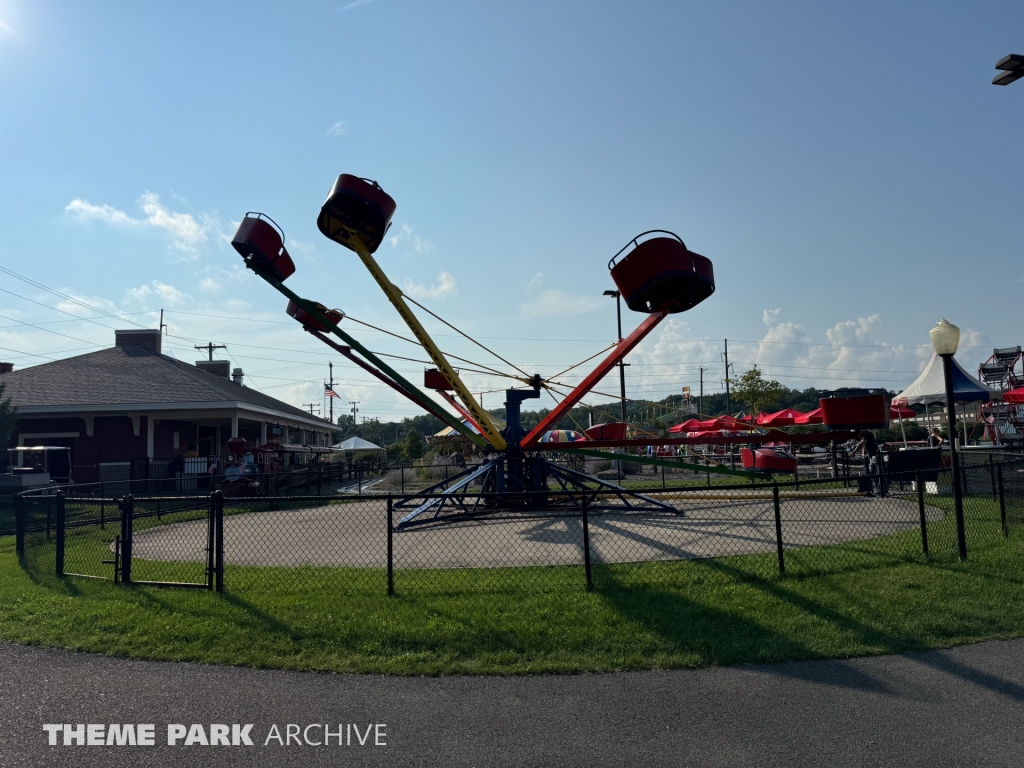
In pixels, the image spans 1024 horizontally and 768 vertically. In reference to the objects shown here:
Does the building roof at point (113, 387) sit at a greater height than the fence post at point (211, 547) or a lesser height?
greater

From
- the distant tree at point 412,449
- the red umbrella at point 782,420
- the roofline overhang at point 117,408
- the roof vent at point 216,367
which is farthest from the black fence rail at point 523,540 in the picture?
the distant tree at point 412,449

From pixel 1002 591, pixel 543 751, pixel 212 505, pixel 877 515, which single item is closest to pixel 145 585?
pixel 212 505

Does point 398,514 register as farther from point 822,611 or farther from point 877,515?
point 822,611

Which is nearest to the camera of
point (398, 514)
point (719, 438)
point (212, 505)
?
point (212, 505)

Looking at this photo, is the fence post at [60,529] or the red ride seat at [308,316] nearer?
the fence post at [60,529]

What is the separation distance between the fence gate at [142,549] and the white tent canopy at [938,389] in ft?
76.4

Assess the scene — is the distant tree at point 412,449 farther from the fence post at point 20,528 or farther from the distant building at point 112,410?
the fence post at point 20,528

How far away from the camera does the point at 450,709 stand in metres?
4.52

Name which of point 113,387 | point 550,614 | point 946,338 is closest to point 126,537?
point 550,614

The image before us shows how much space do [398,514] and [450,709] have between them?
1157cm

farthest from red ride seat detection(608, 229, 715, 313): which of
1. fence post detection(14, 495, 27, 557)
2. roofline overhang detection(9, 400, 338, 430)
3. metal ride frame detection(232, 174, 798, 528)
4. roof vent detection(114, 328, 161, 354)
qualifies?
roof vent detection(114, 328, 161, 354)

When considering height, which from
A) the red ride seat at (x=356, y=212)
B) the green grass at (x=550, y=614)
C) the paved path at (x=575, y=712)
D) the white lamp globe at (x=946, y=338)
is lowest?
the paved path at (x=575, y=712)

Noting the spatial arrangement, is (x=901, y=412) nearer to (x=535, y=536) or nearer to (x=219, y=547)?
(x=535, y=536)

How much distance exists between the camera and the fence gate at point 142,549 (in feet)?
25.8
